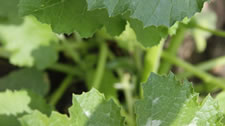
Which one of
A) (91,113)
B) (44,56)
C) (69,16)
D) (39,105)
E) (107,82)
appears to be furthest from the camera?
(107,82)

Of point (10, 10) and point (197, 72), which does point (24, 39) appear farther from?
point (197, 72)

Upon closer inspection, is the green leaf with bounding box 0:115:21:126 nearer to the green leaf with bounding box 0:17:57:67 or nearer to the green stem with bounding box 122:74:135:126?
the green leaf with bounding box 0:17:57:67

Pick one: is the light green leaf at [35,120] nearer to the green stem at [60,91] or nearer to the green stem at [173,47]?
the green stem at [60,91]

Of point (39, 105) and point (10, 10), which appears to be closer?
point (39, 105)

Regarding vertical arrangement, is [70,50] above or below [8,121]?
above

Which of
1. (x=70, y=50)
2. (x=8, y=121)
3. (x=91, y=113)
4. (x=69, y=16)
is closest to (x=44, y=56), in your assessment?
(x=70, y=50)

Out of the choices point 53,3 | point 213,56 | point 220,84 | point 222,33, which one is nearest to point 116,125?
point 53,3

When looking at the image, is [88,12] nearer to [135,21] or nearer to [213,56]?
[135,21]
